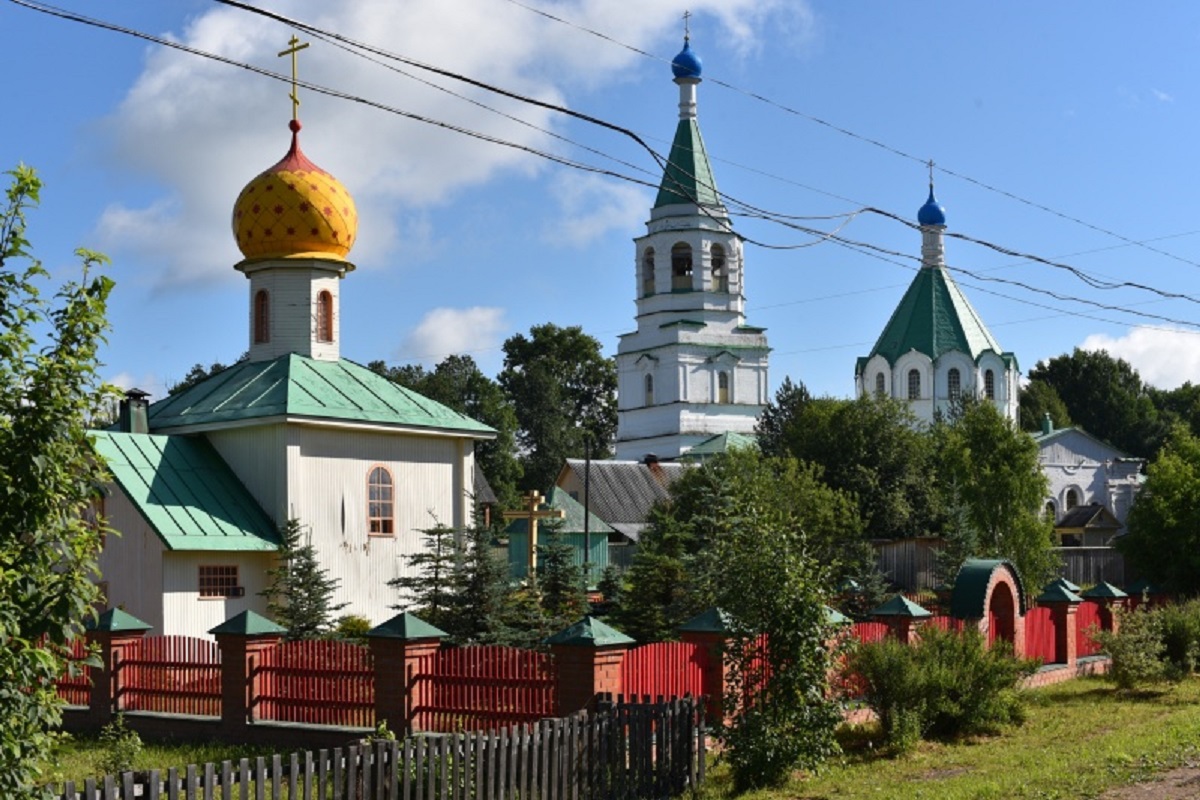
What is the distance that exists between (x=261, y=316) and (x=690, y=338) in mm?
38084

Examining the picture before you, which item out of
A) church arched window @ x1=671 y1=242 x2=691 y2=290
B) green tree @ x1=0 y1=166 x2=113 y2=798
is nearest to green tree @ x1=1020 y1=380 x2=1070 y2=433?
church arched window @ x1=671 y1=242 x2=691 y2=290

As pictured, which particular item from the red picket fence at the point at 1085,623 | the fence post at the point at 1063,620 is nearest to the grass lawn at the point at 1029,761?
the fence post at the point at 1063,620

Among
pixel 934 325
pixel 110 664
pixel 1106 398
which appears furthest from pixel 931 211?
pixel 110 664

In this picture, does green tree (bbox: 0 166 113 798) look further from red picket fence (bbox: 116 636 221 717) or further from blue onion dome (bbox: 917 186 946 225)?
blue onion dome (bbox: 917 186 946 225)

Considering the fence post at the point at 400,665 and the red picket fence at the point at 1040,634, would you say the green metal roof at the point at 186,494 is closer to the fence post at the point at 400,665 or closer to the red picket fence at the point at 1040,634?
the fence post at the point at 400,665

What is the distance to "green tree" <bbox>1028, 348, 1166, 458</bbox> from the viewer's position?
93375 mm

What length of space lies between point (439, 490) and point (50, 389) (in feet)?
67.9

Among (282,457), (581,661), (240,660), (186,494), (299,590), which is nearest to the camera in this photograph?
(581,661)

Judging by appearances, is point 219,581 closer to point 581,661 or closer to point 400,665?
point 400,665

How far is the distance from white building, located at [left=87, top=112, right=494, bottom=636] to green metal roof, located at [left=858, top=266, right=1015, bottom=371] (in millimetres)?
44266

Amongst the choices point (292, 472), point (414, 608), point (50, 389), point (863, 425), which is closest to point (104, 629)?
point (414, 608)

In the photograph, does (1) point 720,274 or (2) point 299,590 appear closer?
(2) point 299,590

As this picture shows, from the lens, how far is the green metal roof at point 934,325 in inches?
2734

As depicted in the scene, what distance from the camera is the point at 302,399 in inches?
1029
